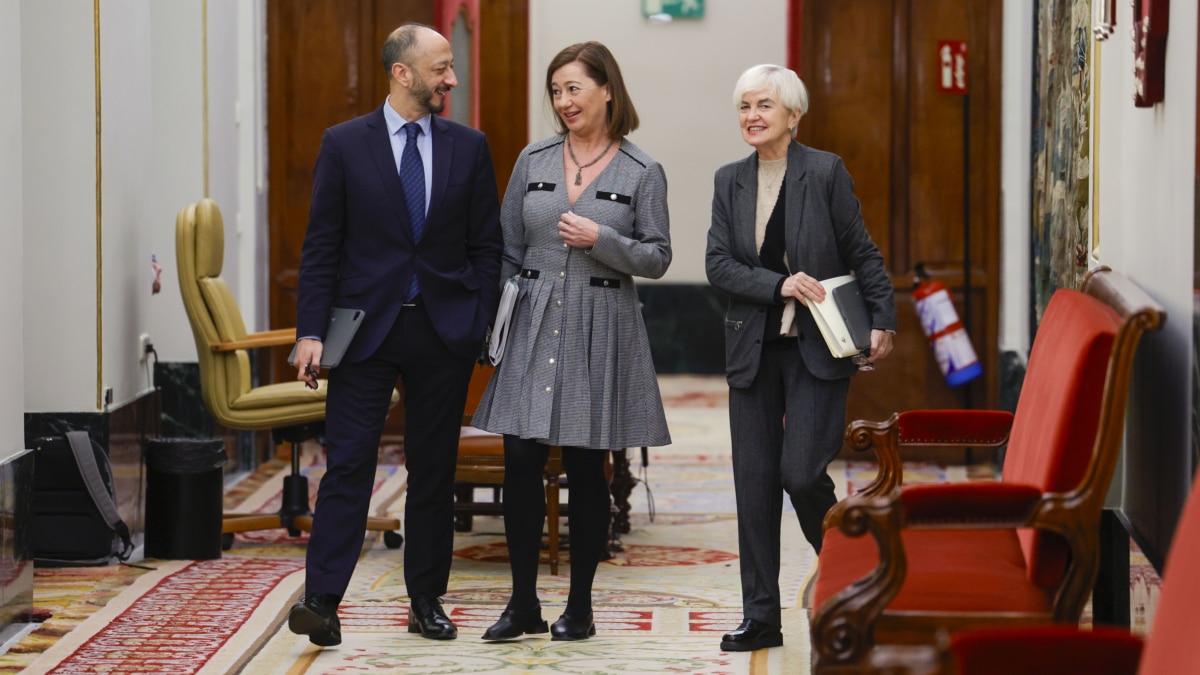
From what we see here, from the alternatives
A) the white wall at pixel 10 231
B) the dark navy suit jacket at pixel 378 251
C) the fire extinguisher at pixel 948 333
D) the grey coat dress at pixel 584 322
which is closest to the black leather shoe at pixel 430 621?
the grey coat dress at pixel 584 322

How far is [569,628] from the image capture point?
4730 millimetres

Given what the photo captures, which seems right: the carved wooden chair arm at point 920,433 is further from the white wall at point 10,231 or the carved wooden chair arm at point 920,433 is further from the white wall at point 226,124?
the white wall at point 226,124

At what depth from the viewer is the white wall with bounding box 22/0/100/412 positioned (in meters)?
6.16

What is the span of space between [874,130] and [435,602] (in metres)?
4.63

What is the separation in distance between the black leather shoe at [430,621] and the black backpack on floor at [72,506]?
1661 millimetres

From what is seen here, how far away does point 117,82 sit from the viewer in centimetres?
650

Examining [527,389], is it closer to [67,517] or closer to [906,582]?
[906,582]

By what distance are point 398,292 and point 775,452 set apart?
1153mm

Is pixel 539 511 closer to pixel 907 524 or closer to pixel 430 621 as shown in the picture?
pixel 430 621

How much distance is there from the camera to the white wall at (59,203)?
6156 millimetres

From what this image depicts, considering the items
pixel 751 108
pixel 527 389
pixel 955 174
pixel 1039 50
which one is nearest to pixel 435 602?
pixel 527 389

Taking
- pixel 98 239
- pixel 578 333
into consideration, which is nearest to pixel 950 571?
pixel 578 333

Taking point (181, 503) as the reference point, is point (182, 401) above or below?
above

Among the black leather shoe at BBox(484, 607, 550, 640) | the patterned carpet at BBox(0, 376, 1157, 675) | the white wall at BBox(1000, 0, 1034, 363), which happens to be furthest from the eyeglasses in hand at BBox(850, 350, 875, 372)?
the white wall at BBox(1000, 0, 1034, 363)
